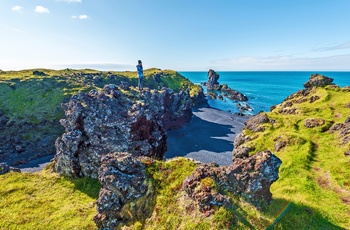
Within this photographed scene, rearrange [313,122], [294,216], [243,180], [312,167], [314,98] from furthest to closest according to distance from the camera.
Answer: [314,98]
[313,122]
[312,167]
[243,180]
[294,216]

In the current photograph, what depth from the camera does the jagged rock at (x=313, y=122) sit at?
34.8 meters

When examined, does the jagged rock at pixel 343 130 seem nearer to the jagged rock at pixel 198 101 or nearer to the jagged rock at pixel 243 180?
the jagged rock at pixel 243 180

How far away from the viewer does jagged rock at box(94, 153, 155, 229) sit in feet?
51.1

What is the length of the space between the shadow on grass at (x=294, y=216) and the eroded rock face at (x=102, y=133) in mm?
18067

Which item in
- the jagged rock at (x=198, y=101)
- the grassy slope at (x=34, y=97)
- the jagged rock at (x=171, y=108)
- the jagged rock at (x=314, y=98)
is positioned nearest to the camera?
the jagged rock at (x=314, y=98)

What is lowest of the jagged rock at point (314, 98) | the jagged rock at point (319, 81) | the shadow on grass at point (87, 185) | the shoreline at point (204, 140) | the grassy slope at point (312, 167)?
the shoreline at point (204, 140)

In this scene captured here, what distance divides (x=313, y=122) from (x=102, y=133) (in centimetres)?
3466

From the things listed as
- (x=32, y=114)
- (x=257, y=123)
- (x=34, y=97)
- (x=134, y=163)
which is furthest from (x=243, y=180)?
(x=34, y=97)

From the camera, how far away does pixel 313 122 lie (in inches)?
1385

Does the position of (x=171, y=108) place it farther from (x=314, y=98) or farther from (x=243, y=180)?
(x=243, y=180)

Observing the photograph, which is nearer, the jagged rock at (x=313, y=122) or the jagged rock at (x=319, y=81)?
the jagged rock at (x=313, y=122)

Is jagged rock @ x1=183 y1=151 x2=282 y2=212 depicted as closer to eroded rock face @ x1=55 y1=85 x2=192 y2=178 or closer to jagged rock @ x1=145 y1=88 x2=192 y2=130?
eroded rock face @ x1=55 y1=85 x2=192 y2=178

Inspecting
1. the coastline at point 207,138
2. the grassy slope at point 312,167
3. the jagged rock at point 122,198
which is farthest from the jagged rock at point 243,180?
the coastline at point 207,138

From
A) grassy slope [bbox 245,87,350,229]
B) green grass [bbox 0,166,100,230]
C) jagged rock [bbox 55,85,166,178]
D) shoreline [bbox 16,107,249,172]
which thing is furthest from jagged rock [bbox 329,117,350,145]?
green grass [bbox 0,166,100,230]
